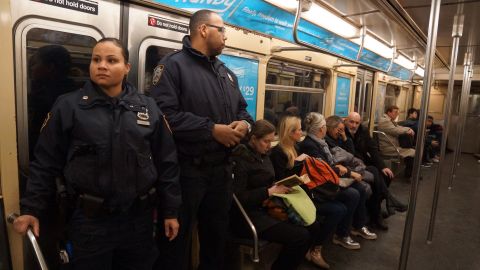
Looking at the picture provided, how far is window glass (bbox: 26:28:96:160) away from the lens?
5.46 ft

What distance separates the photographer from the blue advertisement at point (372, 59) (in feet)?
20.5

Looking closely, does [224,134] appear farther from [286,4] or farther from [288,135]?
[286,4]

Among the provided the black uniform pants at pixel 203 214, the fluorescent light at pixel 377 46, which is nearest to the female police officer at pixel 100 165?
the black uniform pants at pixel 203 214

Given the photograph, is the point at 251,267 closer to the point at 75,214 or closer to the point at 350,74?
the point at 75,214

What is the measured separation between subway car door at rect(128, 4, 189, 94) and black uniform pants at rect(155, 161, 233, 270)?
67cm

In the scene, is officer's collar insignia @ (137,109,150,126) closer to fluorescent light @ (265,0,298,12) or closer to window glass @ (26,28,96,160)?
window glass @ (26,28,96,160)

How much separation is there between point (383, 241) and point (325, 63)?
2.54 m

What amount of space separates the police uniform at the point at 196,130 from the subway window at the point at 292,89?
1.50 metres

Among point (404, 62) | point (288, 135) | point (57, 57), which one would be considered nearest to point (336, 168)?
point (288, 135)

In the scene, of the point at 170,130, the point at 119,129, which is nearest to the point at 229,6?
the point at 170,130

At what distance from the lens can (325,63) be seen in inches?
191

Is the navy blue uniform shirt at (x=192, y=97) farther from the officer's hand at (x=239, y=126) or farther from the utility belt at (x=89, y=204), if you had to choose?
the utility belt at (x=89, y=204)

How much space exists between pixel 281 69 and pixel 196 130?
2462 mm

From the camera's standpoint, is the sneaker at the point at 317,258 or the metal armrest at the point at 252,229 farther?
the sneaker at the point at 317,258
